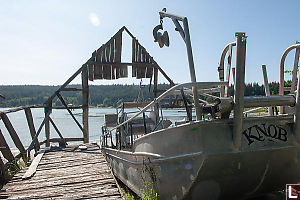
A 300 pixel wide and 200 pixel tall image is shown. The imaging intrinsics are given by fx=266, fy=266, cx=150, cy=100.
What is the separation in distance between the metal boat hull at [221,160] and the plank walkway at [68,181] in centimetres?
187

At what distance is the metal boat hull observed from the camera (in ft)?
11.1

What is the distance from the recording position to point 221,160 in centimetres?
342

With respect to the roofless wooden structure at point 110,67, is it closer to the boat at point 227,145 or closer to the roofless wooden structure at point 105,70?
the roofless wooden structure at point 105,70

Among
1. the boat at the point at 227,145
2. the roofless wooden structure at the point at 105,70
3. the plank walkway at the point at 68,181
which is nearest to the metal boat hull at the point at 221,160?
the boat at the point at 227,145

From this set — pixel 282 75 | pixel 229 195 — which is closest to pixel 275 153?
pixel 229 195

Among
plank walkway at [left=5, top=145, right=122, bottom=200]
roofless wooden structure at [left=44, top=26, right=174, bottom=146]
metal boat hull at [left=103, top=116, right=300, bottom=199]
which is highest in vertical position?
roofless wooden structure at [left=44, top=26, right=174, bottom=146]

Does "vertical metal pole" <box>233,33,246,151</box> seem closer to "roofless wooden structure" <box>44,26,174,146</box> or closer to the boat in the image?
the boat

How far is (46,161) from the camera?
8.36m

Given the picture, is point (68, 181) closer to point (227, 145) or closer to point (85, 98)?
point (227, 145)

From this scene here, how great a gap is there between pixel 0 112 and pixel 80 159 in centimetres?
292

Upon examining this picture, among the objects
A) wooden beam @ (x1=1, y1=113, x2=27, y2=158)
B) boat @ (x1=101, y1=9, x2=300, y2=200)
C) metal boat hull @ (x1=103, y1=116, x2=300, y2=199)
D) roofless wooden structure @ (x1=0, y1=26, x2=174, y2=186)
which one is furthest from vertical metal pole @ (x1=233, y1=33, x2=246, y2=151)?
roofless wooden structure @ (x1=0, y1=26, x2=174, y2=186)

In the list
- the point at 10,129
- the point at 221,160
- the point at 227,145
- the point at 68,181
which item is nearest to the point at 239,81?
the point at 227,145

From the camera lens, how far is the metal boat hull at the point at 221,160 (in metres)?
3.39

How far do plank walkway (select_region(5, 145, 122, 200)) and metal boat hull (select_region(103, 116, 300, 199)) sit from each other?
6.14 ft
